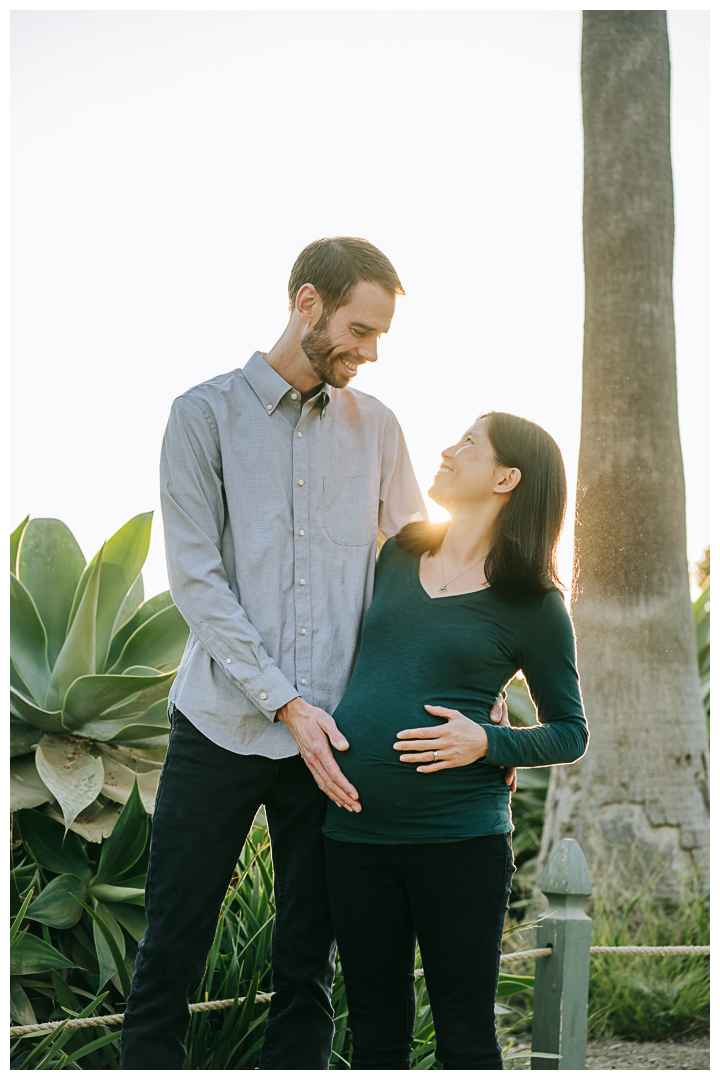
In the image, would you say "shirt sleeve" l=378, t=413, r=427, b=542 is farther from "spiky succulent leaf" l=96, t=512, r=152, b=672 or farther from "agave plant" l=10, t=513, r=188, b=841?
"spiky succulent leaf" l=96, t=512, r=152, b=672

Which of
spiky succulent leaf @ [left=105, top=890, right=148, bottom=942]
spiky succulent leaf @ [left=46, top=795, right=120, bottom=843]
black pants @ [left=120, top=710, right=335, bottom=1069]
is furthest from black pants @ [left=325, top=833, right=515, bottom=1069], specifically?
spiky succulent leaf @ [left=46, top=795, right=120, bottom=843]

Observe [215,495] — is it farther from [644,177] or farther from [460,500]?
[644,177]

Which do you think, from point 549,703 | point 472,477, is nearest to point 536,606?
point 549,703

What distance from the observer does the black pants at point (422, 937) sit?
1.38 metres

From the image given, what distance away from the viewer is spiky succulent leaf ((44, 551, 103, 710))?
2383 millimetres

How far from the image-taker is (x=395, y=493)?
178cm

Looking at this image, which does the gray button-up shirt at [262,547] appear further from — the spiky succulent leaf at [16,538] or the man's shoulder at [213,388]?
the spiky succulent leaf at [16,538]

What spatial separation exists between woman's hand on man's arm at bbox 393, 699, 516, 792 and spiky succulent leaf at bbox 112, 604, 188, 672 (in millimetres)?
1336

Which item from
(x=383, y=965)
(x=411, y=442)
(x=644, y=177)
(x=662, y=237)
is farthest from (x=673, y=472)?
(x=383, y=965)

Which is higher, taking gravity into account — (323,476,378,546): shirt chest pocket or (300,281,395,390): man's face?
(300,281,395,390): man's face

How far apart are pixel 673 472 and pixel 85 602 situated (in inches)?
96.4

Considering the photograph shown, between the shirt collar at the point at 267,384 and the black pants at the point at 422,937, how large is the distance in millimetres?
833

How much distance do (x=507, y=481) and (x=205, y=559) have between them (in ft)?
1.92

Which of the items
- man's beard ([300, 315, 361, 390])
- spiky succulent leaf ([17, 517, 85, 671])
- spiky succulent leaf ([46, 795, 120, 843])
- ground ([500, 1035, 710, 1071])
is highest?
man's beard ([300, 315, 361, 390])
